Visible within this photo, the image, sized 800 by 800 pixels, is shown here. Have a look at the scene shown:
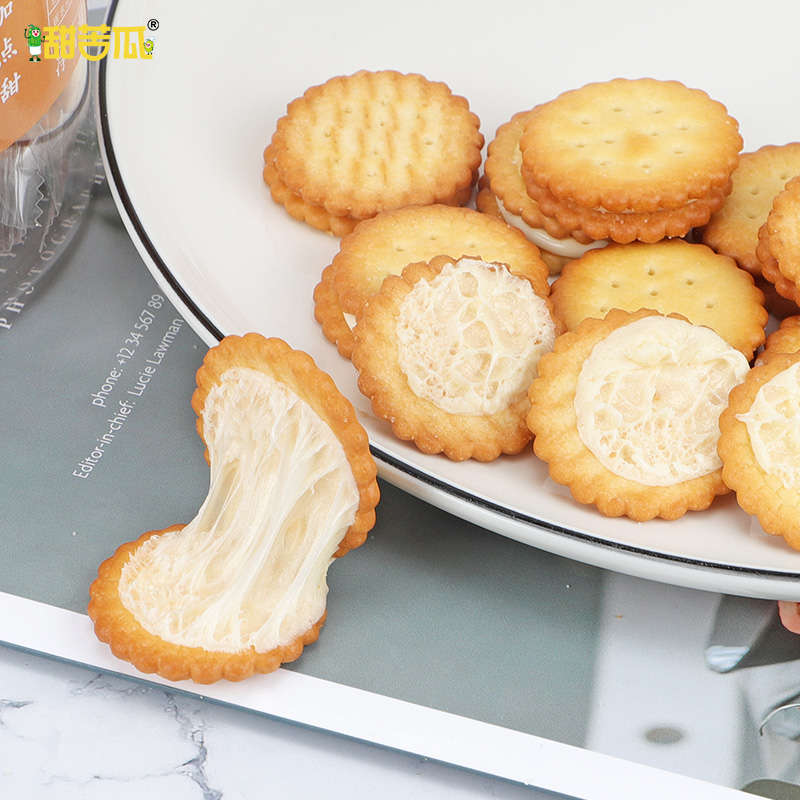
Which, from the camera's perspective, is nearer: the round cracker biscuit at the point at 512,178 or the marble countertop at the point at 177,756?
the marble countertop at the point at 177,756

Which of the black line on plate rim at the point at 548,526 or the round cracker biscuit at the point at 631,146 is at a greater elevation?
the round cracker biscuit at the point at 631,146

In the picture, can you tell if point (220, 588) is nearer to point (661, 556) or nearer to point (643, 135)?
point (661, 556)

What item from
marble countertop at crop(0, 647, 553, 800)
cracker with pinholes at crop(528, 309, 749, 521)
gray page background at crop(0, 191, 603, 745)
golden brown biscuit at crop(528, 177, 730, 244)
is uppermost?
golden brown biscuit at crop(528, 177, 730, 244)

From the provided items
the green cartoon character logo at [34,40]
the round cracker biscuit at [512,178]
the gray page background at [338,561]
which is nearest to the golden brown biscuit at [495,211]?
the round cracker biscuit at [512,178]

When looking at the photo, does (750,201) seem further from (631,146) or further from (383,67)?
(383,67)

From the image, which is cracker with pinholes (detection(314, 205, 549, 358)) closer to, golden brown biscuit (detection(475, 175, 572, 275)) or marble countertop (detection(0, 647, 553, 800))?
golden brown biscuit (detection(475, 175, 572, 275))

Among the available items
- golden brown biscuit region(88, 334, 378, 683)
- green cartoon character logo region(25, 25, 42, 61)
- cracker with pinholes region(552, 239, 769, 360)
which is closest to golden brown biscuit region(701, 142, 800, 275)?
cracker with pinholes region(552, 239, 769, 360)

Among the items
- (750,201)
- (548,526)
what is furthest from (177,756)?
(750,201)

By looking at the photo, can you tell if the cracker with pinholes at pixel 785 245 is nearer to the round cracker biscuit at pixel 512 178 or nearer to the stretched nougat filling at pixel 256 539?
the round cracker biscuit at pixel 512 178
